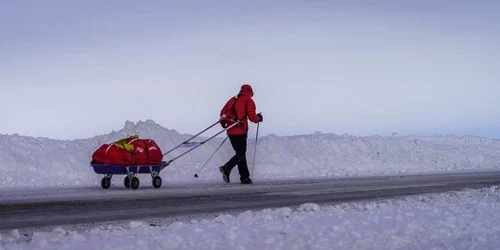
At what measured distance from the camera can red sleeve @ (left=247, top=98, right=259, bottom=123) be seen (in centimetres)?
1738

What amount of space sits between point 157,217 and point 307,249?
3.16 m

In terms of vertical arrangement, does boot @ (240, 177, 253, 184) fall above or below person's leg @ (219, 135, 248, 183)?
below

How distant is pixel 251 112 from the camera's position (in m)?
17.4

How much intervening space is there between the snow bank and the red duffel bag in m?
5.89

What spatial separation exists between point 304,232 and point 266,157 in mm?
17602

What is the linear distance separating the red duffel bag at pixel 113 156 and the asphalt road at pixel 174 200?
1261 mm

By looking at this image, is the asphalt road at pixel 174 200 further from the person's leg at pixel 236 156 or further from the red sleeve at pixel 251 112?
the red sleeve at pixel 251 112

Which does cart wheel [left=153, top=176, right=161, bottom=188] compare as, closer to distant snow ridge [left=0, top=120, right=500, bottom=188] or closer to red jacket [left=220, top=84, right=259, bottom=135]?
red jacket [left=220, top=84, right=259, bottom=135]

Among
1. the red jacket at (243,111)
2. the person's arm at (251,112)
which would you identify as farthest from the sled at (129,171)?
the person's arm at (251,112)

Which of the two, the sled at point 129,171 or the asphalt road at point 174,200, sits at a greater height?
the sled at point 129,171

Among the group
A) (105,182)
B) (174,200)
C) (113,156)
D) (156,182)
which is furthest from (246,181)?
(174,200)

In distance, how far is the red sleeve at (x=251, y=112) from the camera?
17.4m

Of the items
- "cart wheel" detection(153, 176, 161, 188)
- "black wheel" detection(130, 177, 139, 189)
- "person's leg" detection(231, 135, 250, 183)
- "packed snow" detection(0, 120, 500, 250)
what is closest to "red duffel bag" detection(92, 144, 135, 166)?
"black wheel" detection(130, 177, 139, 189)

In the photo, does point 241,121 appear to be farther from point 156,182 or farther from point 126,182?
point 126,182
